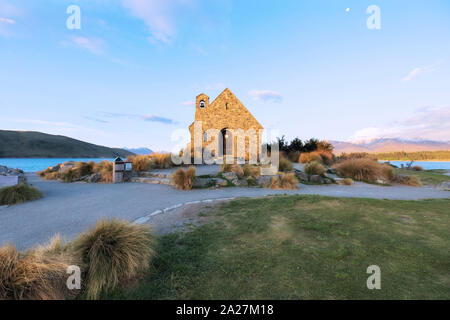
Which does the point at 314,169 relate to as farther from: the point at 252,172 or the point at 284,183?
the point at 252,172

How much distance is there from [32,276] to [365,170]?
1182cm

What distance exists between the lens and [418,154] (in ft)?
139

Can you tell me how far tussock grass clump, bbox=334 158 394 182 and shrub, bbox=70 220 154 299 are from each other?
34.8 feet

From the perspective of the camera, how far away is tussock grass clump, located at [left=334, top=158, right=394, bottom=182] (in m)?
9.20

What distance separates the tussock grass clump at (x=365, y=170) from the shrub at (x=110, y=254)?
34.8 feet

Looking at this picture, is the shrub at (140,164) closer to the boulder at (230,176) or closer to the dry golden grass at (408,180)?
the boulder at (230,176)

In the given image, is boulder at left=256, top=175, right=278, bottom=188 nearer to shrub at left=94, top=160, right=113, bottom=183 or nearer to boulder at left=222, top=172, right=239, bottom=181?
boulder at left=222, top=172, right=239, bottom=181

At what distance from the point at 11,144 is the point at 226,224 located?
250 feet

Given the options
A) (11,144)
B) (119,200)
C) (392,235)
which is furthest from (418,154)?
(11,144)

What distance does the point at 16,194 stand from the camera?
490 cm

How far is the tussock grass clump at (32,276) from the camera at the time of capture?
5.18 feet

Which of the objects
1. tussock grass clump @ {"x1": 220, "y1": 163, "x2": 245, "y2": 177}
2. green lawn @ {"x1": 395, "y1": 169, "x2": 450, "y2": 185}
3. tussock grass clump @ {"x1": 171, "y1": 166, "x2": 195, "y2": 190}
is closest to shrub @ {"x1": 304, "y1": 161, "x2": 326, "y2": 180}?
tussock grass clump @ {"x1": 220, "y1": 163, "x2": 245, "y2": 177}

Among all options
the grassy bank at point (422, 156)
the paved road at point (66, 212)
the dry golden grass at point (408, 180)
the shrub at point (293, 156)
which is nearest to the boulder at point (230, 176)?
the paved road at point (66, 212)
